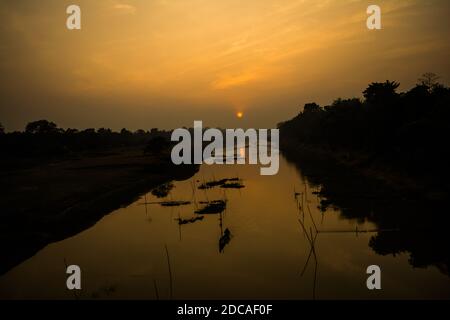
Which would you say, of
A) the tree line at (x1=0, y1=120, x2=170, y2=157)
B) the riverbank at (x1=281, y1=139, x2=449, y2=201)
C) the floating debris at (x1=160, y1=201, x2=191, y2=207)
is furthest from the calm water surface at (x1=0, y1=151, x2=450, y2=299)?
the tree line at (x1=0, y1=120, x2=170, y2=157)

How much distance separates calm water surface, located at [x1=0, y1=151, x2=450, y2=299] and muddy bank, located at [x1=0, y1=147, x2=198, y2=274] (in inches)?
41.0

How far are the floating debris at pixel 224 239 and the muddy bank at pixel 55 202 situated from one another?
32.7 ft

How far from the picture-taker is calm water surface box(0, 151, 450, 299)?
14.3 meters

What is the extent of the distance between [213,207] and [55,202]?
1255cm

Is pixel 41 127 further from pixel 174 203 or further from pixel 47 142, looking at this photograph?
pixel 174 203

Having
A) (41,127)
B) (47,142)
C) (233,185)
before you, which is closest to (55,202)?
(233,185)

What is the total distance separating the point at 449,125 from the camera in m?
26.4

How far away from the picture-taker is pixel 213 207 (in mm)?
28953

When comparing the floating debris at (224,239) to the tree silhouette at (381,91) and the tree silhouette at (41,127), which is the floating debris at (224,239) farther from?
the tree silhouette at (41,127)

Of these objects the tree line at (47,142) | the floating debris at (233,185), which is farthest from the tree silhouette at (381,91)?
the tree line at (47,142)

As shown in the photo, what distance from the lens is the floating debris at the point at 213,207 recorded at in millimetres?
27859

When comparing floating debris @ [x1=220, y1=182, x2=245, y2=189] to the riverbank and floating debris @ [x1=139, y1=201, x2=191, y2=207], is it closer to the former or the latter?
floating debris @ [x1=139, y1=201, x2=191, y2=207]
